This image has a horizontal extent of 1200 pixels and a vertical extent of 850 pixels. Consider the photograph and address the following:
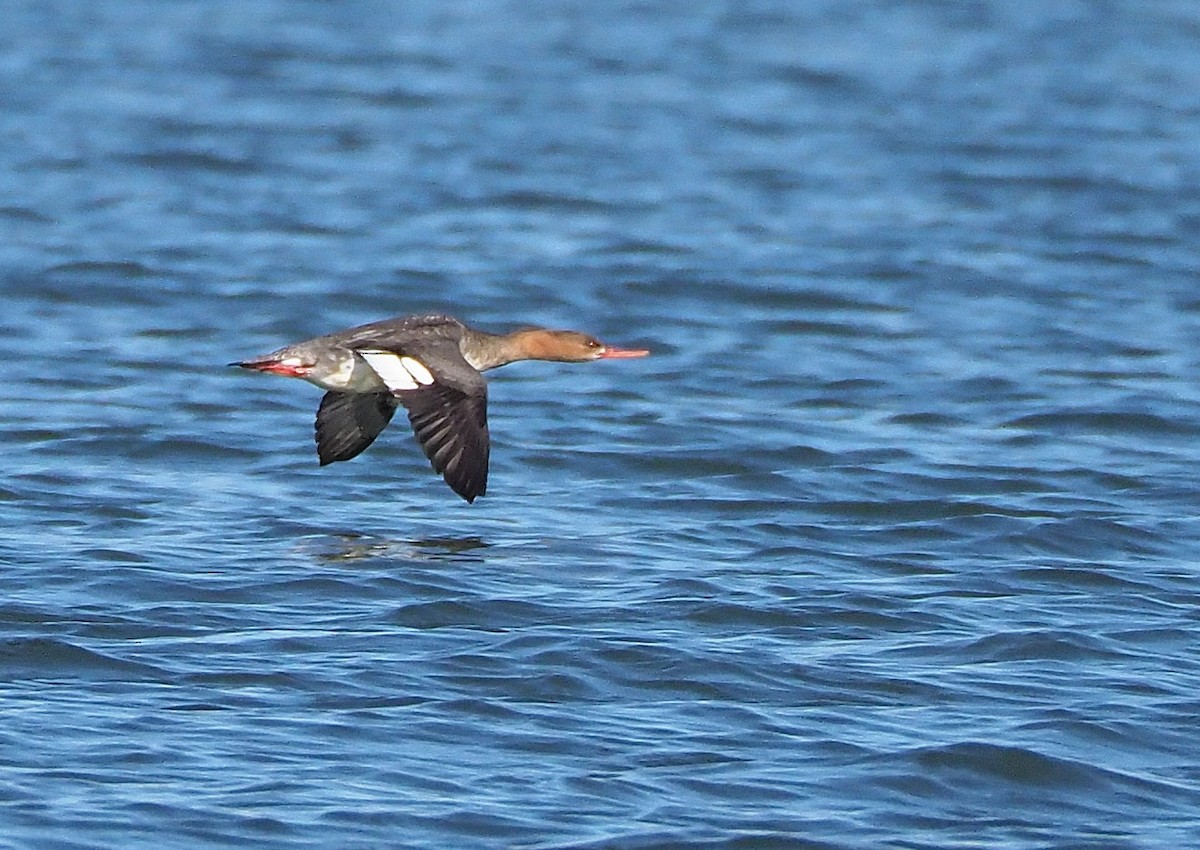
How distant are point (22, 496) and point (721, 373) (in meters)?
3.96

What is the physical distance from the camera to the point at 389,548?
24.8ft

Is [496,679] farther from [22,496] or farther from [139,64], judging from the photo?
[139,64]

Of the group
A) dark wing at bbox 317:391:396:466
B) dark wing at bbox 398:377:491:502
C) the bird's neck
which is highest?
the bird's neck

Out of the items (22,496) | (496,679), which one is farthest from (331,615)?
(22,496)

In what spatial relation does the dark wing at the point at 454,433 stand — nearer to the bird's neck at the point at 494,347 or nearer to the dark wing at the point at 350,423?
the bird's neck at the point at 494,347

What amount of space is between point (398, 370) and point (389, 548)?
653 millimetres

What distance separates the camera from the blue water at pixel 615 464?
5.48 m

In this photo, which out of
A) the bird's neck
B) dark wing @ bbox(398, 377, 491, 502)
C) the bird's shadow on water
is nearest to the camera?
dark wing @ bbox(398, 377, 491, 502)

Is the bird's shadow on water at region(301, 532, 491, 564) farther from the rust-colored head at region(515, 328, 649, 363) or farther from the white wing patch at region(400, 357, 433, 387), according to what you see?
the rust-colored head at region(515, 328, 649, 363)

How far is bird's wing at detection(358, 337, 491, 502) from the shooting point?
6.88 meters

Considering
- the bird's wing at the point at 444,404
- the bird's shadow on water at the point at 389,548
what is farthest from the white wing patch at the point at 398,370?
the bird's shadow on water at the point at 389,548

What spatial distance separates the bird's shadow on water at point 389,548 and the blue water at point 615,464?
0.03m

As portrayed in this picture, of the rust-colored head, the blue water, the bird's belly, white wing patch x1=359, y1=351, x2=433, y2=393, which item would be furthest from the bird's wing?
the rust-colored head

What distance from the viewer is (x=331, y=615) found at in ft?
22.0
